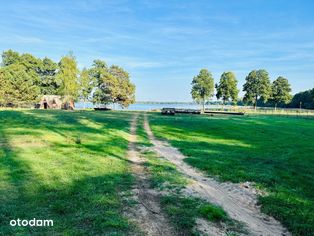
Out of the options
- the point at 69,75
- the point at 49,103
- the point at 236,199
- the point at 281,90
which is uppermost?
the point at 69,75

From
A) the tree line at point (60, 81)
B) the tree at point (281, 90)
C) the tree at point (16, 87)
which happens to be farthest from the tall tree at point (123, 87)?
the tree at point (281, 90)

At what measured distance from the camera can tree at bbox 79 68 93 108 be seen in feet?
294

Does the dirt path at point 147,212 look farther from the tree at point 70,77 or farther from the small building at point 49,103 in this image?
the small building at point 49,103

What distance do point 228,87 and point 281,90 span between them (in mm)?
24438

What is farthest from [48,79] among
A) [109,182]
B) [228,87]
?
[109,182]

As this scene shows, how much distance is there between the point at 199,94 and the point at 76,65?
43019 mm

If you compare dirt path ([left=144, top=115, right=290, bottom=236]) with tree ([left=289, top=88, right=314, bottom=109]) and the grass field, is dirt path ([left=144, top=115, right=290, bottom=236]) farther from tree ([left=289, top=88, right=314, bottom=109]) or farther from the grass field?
tree ([left=289, top=88, right=314, bottom=109])

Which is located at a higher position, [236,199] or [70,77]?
[70,77]

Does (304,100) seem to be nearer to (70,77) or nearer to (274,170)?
(70,77)

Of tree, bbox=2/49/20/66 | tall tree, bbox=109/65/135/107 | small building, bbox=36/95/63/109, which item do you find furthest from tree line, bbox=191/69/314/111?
tree, bbox=2/49/20/66

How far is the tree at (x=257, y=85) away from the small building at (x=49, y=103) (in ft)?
219

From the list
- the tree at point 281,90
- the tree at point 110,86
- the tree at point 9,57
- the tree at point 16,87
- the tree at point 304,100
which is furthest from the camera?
the tree at point 304,100

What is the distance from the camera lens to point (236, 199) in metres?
10.2

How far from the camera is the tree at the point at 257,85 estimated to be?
10550 cm
